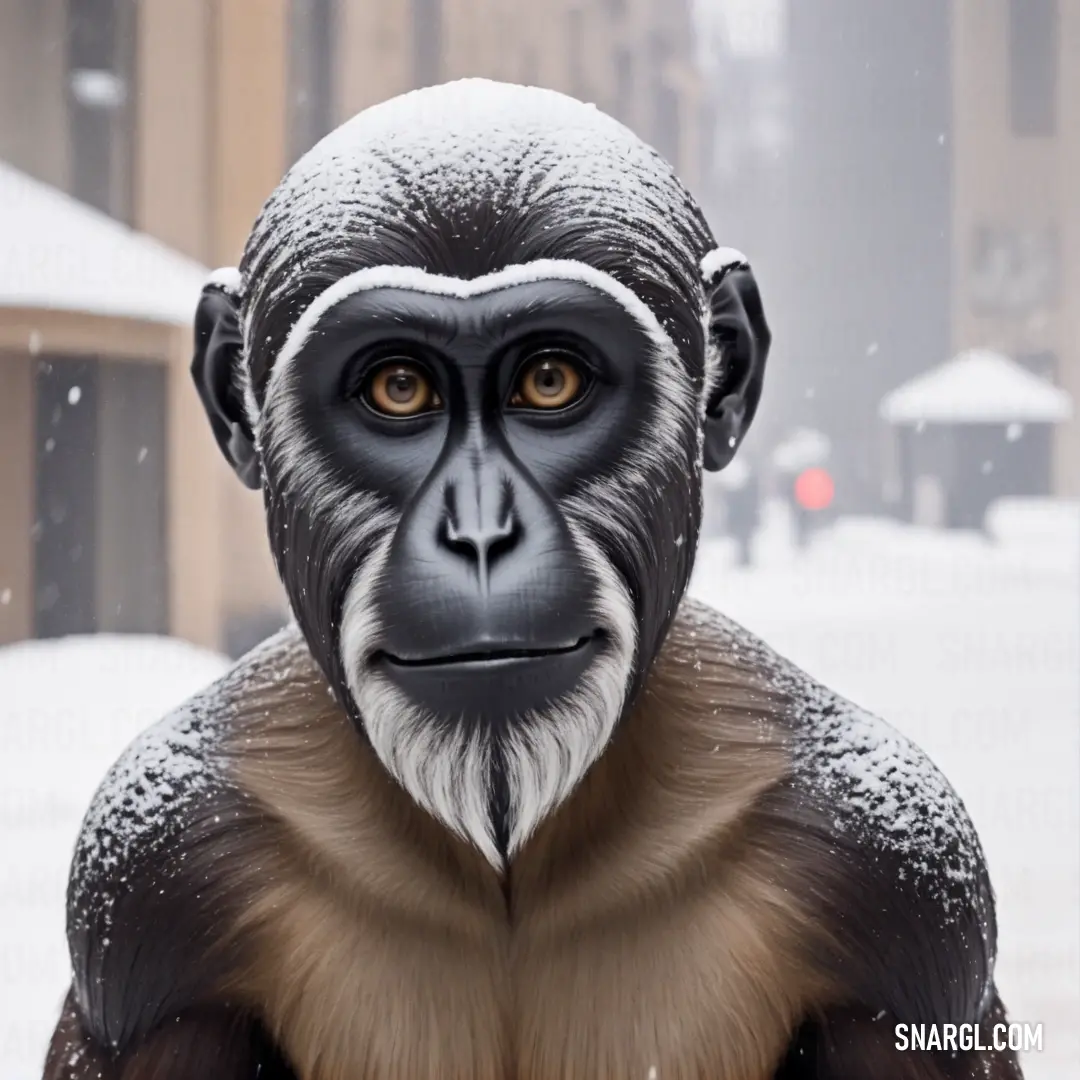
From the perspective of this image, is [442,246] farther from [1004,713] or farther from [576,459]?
[1004,713]

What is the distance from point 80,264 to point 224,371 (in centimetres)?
393

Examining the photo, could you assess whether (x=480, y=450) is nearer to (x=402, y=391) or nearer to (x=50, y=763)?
(x=402, y=391)

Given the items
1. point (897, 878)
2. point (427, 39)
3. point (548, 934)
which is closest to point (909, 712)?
point (427, 39)

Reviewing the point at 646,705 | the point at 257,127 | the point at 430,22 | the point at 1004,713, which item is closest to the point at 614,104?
the point at 430,22

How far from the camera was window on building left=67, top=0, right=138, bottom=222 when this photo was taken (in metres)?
4.91

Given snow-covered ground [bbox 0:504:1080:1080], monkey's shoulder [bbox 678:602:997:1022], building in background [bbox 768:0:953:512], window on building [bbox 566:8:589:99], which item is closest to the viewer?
monkey's shoulder [bbox 678:602:997:1022]

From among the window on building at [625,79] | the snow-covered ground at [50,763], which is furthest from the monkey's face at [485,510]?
the window on building at [625,79]

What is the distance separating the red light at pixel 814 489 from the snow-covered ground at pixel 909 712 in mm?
3236

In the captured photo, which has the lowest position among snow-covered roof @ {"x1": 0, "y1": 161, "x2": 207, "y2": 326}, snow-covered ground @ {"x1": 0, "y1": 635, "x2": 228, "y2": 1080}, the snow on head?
snow-covered ground @ {"x1": 0, "y1": 635, "x2": 228, "y2": 1080}

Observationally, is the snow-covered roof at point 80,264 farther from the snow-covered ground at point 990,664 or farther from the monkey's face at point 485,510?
the monkey's face at point 485,510

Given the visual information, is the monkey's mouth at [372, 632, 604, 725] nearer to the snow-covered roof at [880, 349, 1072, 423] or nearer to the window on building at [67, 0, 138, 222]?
the window on building at [67, 0, 138, 222]

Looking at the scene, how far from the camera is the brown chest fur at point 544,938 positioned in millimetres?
1036

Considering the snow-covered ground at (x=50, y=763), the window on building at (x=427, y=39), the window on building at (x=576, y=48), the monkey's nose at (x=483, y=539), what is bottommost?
the snow-covered ground at (x=50, y=763)

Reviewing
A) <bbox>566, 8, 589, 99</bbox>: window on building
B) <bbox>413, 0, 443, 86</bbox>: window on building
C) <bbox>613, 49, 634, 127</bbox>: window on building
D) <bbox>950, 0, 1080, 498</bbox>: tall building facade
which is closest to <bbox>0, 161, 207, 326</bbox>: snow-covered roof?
<bbox>413, 0, 443, 86</bbox>: window on building
